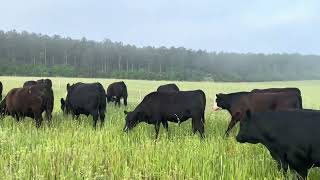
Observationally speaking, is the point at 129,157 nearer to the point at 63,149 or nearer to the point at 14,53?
the point at 63,149

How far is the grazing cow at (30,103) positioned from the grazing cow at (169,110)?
2.81 meters

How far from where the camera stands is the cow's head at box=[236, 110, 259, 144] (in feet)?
26.8

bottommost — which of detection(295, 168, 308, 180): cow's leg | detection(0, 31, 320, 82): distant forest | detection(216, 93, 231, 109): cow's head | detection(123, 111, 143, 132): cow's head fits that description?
detection(295, 168, 308, 180): cow's leg

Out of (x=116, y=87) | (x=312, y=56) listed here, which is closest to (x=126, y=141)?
(x=116, y=87)

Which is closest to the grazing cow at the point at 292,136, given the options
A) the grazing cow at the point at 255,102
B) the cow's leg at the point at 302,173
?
the cow's leg at the point at 302,173

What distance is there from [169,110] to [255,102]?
2.81m

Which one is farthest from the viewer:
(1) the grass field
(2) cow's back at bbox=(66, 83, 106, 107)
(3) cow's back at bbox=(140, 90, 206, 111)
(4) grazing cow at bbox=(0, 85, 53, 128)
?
(2) cow's back at bbox=(66, 83, 106, 107)

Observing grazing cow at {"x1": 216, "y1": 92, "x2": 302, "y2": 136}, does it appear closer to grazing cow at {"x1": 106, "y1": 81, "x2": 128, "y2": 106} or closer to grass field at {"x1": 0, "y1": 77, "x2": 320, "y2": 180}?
grass field at {"x1": 0, "y1": 77, "x2": 320, "y2": 180}

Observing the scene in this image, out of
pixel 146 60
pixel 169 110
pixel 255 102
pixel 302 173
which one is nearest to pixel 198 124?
pixel 169 110

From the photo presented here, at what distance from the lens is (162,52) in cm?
13588

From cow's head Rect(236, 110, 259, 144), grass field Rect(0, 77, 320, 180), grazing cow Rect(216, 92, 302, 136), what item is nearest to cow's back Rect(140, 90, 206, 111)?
grazing cow Rect(216, 92, 302, 136)

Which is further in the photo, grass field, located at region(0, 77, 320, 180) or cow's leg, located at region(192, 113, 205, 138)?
cow's leg, located at region(192, 113, 205, 138)

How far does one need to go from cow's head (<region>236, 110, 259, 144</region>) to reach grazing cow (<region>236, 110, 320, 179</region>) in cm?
2

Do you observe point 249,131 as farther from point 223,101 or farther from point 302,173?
point 223,101
